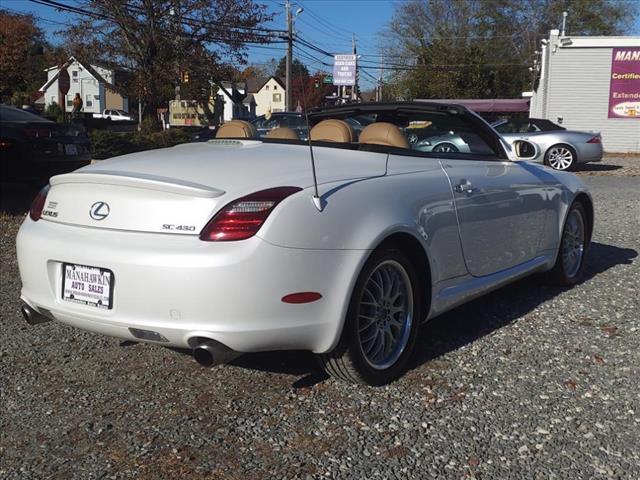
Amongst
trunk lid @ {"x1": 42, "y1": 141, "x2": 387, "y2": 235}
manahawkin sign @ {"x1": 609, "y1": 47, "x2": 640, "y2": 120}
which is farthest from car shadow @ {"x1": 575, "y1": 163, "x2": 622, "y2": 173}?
trunk lid @ {"x1": 42, "y1": 141, "x2": 387, "y2": 235}

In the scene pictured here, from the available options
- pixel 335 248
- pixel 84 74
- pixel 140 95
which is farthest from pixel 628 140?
pixel 84 74

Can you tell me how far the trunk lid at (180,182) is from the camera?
3090 millimetres

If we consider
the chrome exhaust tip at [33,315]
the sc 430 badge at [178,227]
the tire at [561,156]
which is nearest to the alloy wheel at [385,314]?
the sc 430 badge at [178,227]

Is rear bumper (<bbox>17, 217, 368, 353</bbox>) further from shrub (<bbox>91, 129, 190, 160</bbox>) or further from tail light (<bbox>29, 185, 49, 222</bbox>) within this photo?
shrub (<bbox>91, 129, 190, 160</bbox>)

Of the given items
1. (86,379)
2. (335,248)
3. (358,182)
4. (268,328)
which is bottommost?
(86,379)

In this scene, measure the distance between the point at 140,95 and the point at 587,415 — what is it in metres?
28.8

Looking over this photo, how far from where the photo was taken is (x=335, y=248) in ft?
10.4

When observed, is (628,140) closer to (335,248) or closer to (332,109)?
(332,109)

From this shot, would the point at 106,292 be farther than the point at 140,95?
No

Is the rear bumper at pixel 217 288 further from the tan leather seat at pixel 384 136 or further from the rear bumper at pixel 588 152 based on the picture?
the rear bumper at pixel 588 152

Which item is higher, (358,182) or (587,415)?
(358,182)

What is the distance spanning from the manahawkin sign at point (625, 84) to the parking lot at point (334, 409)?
24.4 metres

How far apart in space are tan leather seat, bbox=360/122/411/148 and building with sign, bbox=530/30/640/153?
2507 cm

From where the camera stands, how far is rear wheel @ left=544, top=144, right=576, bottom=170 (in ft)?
56.3
